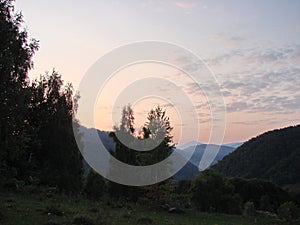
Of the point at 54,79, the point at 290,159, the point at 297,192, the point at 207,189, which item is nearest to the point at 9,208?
the point at 54,79

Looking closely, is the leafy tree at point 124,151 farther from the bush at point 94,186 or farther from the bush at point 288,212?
the bush at point 288,212

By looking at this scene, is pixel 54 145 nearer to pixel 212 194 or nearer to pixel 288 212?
pixel 212 194

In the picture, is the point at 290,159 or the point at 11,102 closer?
the point at 11,102

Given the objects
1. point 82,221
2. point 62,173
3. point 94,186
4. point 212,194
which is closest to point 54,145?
point 62,173

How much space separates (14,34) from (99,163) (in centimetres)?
3945

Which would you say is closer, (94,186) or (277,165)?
(94,186)

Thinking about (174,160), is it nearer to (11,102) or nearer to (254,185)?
(11,102)

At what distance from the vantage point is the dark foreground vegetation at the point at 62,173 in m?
21.7

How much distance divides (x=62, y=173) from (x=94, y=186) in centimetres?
739

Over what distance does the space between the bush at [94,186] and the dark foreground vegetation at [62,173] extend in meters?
0.13

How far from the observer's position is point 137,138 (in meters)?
48.2

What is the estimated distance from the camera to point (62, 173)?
49.3 meters

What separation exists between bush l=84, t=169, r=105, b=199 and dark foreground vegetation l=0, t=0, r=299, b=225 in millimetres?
130

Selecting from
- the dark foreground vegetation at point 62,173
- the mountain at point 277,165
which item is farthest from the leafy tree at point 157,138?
the mountain at point 277,165
